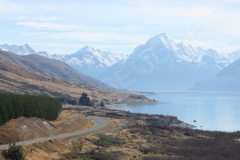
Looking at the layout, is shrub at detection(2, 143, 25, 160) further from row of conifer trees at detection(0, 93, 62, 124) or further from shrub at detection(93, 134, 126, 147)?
shrub at detection(93, 134, 126, 147)

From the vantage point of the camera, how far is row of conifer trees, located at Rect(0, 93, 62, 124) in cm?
6906

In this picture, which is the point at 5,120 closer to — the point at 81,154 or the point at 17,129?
the point at 17,129

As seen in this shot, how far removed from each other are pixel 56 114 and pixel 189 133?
31.8 metres

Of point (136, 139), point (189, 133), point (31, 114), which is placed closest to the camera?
point (31, 114)

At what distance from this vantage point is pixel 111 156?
60.7 m

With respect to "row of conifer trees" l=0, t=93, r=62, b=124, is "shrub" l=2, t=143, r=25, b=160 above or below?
below

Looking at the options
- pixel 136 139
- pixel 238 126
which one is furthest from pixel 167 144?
pixel 238 126

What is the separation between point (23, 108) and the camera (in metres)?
76.2

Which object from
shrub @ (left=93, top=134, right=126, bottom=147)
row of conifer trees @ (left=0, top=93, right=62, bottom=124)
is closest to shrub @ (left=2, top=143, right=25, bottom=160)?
row of conifer trees @ (left=0, top=93, right=62, bottom=124)

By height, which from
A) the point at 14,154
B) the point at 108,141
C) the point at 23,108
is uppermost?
the point at 23,108

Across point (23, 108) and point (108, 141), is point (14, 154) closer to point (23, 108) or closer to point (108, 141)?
point (23, 108)

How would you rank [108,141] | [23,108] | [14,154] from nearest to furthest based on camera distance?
[14,154], [23,108], [108,141]

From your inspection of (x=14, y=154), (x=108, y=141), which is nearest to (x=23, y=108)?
(x=108, y=141)

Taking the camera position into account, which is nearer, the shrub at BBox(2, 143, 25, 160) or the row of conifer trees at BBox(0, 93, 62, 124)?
the shrub at BBox(2, 143, 25, 160)
